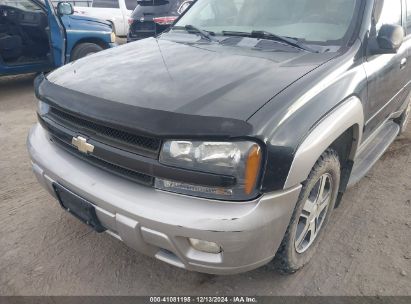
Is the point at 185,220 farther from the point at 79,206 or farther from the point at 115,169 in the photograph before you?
the point at 79,206

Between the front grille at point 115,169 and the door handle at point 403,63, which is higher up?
the door handle at point 403,63

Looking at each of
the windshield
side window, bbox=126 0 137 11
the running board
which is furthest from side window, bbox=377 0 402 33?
side window, bbox=126 0 137 11

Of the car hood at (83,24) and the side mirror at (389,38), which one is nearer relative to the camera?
the side mirror at (389,38)

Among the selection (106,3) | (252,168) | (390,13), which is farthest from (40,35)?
(106,3)

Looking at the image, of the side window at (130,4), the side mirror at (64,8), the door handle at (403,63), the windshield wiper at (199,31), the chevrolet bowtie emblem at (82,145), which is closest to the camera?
the chevrolet bowtie emblem at (82,145)

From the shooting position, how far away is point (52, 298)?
7.09 feet

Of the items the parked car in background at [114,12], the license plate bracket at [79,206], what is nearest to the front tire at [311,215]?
the license plate bracket at [79,206]

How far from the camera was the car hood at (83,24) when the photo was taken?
6.33 m

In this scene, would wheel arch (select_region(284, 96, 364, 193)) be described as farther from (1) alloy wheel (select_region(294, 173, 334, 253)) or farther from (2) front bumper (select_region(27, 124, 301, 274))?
(1) alloy wheel (select_region(294, 173, 334, 253))

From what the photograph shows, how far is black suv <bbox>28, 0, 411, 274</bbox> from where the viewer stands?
1.66m

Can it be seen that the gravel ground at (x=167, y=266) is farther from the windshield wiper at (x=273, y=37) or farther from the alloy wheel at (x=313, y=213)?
the windshield wiper at (x=273, y=37)

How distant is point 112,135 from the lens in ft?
6.17

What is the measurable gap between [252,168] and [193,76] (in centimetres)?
73

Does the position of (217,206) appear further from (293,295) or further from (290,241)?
(293,295)
